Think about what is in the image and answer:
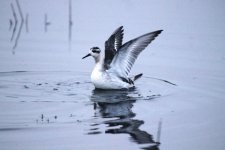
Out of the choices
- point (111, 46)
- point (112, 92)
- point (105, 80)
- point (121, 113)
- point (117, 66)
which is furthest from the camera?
point (111, 46)

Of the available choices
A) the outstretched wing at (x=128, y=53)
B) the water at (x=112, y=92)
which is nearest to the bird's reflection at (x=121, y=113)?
the water at (x=112, y=92)

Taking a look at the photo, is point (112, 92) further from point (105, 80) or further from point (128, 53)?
point (128, 53)

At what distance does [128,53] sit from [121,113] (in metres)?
2.86

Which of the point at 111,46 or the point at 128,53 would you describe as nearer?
the point at 128,53

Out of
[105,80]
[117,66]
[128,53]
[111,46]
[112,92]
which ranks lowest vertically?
[112,92]

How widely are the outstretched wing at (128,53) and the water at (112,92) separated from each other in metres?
0.67

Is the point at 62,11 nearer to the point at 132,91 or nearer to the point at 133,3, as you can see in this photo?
the point at 133,3

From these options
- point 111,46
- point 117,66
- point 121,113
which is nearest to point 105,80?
point 117,66

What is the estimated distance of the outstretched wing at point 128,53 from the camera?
12688 mm

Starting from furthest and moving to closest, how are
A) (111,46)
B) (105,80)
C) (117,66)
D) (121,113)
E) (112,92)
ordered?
(111,46)
(117,66)
(105,80)
(112,92)
(121,113)

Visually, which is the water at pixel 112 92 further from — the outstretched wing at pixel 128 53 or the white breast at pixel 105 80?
the outstretched wing at pixel 128 53

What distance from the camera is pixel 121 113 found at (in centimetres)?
1033

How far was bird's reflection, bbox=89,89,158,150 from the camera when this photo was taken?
29.1ft

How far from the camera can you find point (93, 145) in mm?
8320
